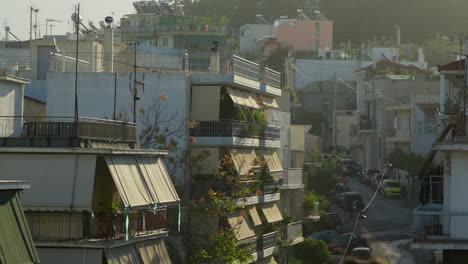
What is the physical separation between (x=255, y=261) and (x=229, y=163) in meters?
3.62

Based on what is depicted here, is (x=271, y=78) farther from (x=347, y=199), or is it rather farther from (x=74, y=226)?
(x=74, y=226)

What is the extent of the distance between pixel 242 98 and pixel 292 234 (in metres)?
6.79

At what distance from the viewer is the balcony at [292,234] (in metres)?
43.5

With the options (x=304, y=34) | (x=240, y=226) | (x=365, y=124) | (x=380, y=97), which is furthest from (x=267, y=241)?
(x=304, y=34)

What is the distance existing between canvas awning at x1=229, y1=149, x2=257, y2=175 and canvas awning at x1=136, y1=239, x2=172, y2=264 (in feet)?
32.4

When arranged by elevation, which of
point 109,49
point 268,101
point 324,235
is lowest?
point 324,235

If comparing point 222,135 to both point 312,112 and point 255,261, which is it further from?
point 312,112

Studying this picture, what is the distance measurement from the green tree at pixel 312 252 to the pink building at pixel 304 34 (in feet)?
218

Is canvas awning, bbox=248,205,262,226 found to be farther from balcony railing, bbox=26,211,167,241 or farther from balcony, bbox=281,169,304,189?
balcony railing, bbox=26,211,167,241

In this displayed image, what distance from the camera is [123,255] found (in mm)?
26000

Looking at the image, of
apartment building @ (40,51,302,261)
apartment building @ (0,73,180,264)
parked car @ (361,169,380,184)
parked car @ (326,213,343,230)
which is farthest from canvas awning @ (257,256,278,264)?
parked car @ (361,169,380,184)

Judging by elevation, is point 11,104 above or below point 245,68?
below

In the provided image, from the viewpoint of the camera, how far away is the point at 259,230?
42031mm

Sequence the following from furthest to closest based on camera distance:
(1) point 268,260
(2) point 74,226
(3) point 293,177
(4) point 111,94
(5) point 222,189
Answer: (3) point 293,177 → (1) point 268,260 → (4) point 111,94 → (5) point 222,189 → (2) point 74,226
